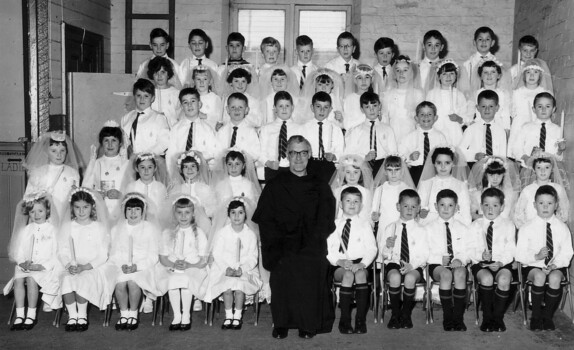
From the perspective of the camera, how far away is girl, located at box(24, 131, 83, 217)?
5.59 metres

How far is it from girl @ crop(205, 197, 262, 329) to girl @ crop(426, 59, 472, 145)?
2399mm

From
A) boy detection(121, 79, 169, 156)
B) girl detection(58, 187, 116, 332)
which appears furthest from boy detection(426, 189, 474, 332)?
boy detection(121, 79, 169, 156)

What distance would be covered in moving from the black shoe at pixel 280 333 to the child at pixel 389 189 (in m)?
1.33

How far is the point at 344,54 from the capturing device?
699 cm

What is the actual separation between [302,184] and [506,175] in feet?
6.36

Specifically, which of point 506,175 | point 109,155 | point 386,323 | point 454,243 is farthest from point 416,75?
point 109,155

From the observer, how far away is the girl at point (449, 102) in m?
6.24

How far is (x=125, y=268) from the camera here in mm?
4914

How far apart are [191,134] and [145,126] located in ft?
1.66

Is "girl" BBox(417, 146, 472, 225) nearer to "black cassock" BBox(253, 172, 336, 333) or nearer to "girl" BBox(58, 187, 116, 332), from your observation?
"black cassock" BBox(253, 172, 336, 333)

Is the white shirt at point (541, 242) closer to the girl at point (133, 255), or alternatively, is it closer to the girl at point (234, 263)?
the girl at point (234, 263)

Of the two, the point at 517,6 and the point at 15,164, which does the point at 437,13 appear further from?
the point at 15,164

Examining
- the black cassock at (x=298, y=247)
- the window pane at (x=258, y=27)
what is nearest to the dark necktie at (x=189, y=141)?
the black cassock at (x=298, y=247)

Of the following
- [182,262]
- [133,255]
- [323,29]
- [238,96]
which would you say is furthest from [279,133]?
[323,29]
